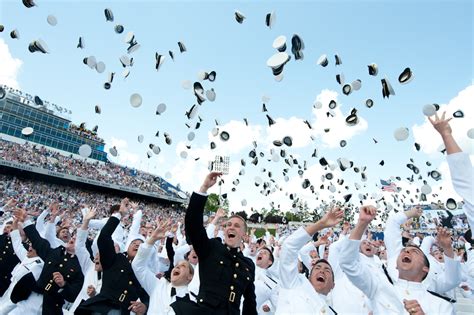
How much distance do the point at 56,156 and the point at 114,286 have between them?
45992mm

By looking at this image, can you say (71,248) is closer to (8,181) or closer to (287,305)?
(287,305)

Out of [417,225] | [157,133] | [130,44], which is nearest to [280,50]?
[130,44]

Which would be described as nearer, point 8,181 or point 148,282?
point 148,282

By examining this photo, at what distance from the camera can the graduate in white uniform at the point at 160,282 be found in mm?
4430

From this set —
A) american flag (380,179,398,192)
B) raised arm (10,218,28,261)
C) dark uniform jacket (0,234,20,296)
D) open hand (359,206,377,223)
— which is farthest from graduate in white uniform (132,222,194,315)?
american flag (380,179,398,192)

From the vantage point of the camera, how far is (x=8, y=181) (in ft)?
115

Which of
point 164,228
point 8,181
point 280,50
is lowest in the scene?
point 164,228

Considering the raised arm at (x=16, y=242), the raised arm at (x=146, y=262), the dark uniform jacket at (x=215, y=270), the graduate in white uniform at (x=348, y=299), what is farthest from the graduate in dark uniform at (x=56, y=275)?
the graduate in white uniform at (x=348, y=299)

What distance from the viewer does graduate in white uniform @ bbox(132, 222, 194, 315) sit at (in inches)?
174

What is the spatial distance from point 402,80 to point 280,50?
3.43 m

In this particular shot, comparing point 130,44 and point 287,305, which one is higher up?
point 130,44

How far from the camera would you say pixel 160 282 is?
493 cm

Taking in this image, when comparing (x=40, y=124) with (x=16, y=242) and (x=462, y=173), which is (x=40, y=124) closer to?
(x=16, y=242)

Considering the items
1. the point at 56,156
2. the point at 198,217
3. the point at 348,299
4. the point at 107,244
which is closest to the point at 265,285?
the point at 348,299
